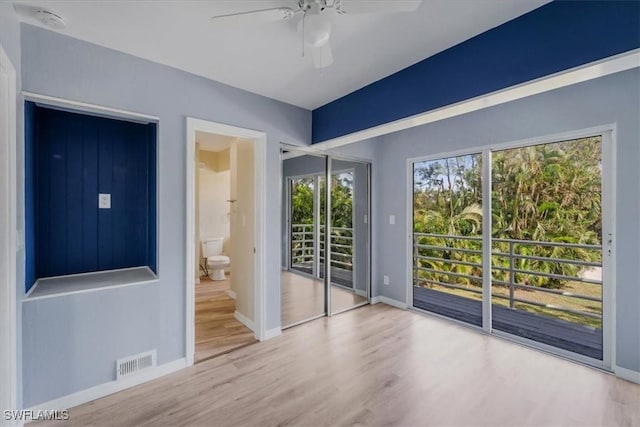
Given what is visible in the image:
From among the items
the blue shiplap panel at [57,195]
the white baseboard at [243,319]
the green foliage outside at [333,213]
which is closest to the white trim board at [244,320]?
the white baseboard at [243,319]

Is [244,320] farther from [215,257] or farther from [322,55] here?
[322,55]

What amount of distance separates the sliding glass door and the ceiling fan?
2346 mm

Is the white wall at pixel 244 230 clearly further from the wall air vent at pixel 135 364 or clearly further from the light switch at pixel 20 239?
the light switch at pixel 20 239

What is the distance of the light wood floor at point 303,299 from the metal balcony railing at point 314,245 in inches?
9.1

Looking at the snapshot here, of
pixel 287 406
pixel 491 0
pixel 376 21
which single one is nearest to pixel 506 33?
pixel 491 0

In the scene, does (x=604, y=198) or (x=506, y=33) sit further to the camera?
(x=604, y=198)

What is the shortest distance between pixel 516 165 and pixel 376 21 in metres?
2.32

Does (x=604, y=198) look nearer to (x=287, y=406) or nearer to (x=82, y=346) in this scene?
(x=287, y=406)

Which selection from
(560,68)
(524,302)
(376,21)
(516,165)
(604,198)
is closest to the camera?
(560,68)

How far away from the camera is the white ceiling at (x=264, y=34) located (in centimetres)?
172

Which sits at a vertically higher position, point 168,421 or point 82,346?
point 82,346

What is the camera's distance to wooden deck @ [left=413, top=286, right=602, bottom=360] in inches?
112

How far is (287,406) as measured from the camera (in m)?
2.04

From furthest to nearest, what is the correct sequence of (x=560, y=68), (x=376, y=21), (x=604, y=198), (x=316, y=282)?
(x=316, y=282), (x=604, y=198), (x=376, y=21), (x=560, y=68)
